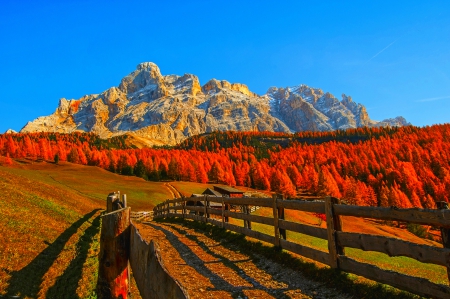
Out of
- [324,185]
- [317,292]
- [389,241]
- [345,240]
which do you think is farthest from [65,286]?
[324,185]

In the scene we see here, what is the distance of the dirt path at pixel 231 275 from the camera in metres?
7.64

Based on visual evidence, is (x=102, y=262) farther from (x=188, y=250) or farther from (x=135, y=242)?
(x=188, y=250)

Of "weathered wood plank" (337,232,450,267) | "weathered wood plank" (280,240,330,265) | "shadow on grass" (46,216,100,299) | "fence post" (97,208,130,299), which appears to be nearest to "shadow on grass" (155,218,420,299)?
"weathered wood plank" (280,240,330,265)

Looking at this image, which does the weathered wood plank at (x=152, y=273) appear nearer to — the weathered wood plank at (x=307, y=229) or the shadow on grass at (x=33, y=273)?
the shadow on grass at (x=33, y=273)

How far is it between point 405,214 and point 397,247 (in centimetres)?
71

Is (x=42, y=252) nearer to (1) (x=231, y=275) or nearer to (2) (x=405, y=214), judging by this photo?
(1) (x=231, y=275)

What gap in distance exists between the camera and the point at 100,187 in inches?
2872

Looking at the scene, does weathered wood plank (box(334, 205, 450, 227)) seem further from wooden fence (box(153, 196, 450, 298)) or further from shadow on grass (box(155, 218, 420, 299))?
shadow on grass (box(155, 218, 420, 299))

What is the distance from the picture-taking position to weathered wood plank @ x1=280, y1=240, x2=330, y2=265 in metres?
8.84

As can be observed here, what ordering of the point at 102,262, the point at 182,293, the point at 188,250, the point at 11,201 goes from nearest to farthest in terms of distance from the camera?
the point at 182,293, the point at 102,262, the point at 188,250, the point at 11,201

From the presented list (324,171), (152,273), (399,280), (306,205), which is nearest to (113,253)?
(152,273)

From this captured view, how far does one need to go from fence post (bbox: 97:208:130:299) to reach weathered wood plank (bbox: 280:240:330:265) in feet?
→ 20.8

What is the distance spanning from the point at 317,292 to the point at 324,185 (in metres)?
105

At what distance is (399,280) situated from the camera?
21.0ft
